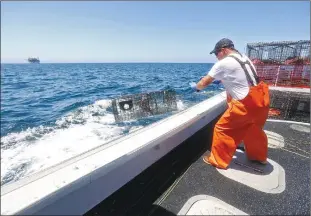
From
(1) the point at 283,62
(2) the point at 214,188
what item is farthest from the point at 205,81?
(1) the point at 283,62

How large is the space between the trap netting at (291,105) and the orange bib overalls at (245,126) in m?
3.45

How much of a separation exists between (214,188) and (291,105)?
16.0 feet

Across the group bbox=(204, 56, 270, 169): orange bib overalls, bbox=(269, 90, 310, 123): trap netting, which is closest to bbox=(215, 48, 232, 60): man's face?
bbox=(204, 56, 270, 169): orange bib overalls

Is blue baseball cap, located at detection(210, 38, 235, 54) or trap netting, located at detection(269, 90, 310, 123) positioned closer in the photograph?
blue baseball cap, located at detection(210, 38, 235, 54)

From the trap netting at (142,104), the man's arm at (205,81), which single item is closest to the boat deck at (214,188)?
the man's arm at (205,81)

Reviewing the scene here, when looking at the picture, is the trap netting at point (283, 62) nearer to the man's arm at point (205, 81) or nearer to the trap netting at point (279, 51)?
the trap netting at point (279, 51)

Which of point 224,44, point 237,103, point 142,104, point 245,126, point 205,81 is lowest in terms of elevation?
point 142,104

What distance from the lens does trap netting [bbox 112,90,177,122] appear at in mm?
5264

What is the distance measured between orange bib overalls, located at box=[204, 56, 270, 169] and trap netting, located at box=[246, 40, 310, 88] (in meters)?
4.17

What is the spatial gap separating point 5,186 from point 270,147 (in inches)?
149

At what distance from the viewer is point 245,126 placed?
270cm

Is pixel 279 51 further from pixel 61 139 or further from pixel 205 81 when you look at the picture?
pixel 61 139

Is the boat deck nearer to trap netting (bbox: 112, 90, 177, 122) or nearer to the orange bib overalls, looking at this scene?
the orange bib overalls

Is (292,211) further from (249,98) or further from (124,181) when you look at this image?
(124,181)
